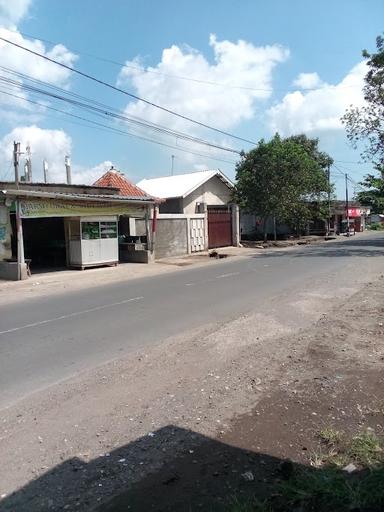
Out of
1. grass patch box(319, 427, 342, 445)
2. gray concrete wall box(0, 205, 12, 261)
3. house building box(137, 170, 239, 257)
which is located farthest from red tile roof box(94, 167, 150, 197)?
grass patch box(319, 427, 342, 445)

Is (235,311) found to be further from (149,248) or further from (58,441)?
(149,248)

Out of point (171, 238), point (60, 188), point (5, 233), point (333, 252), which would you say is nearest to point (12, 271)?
point (5, 233)

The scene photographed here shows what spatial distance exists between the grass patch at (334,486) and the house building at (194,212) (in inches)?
912

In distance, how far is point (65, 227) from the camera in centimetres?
2148

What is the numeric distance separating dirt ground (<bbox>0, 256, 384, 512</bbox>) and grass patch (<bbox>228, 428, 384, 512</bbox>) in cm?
19

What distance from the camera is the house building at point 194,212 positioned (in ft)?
92.2

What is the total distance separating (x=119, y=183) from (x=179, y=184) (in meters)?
6.00

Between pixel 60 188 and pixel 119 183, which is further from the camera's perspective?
pixel 119 183

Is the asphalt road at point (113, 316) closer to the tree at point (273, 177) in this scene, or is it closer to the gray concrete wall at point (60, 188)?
the gray concrete wall at point (60, 188)

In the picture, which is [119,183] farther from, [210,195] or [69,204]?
[69,204]

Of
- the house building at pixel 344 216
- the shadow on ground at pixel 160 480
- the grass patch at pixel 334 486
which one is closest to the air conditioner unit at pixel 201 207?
the house building at pixel 344 216

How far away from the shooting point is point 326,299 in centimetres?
1170

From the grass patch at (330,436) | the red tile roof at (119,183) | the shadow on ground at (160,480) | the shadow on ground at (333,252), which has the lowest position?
the shadow on ground at (160,480)

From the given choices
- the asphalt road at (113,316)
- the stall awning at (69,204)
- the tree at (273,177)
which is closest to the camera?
the asphalt road at (113,316)
